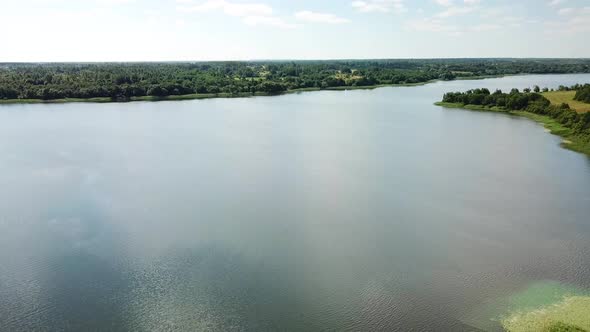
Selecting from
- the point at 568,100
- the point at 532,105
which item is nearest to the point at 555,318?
the point at 532,105

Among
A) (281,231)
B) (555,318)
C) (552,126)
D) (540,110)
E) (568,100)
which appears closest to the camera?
(555,318)

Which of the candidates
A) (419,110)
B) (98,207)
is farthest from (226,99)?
(98,207)

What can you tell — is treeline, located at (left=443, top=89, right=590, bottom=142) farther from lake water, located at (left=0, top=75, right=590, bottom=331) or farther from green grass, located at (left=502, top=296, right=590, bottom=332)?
green grass, located at (left=502, top=296, right=590, bottom=332)

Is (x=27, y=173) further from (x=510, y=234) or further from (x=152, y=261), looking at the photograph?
(x=510, y=234)

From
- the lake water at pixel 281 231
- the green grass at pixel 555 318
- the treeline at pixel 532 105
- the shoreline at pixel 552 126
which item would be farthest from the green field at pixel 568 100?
the green grass at pixel 555 318

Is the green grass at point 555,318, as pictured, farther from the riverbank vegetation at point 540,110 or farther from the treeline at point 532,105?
the treeline at point 532,105

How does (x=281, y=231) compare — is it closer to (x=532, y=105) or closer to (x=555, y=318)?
(x=555, y=318)
